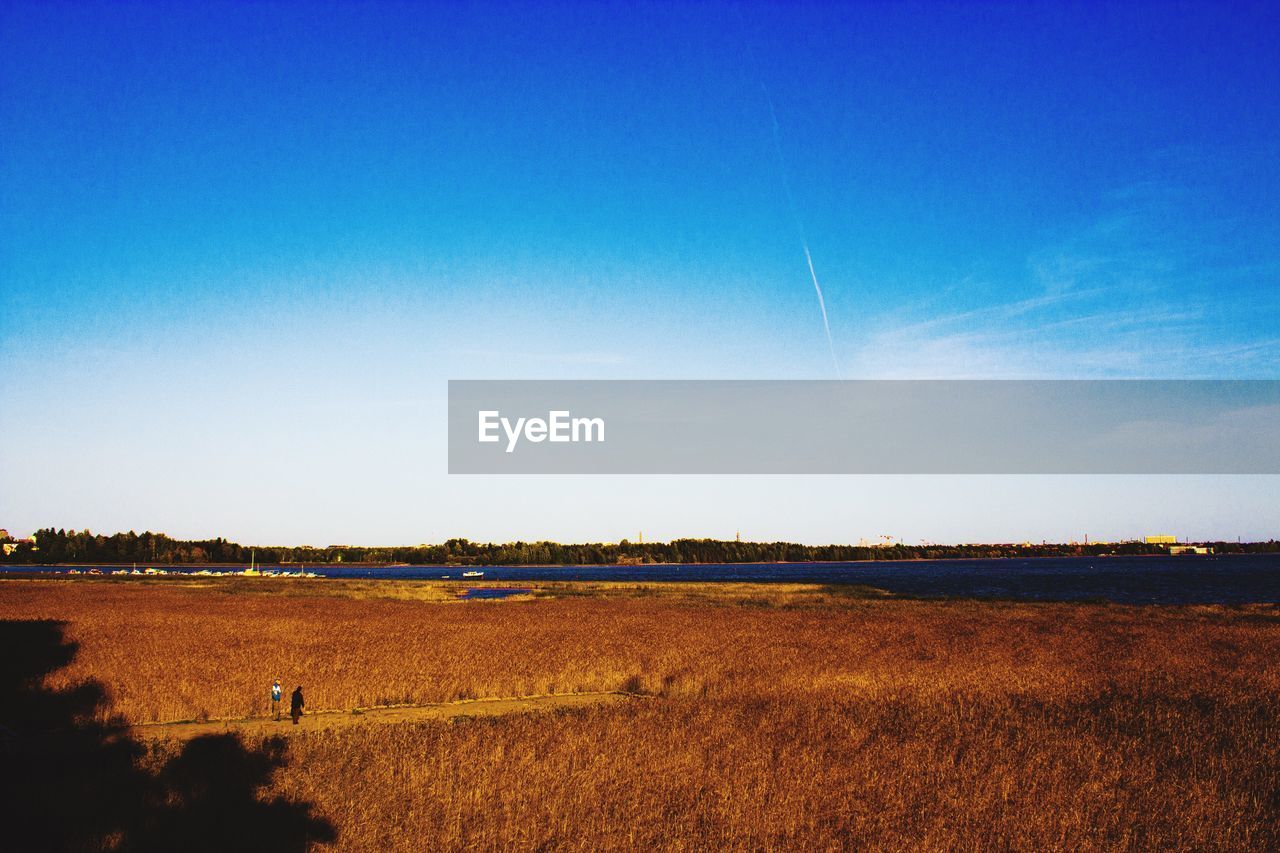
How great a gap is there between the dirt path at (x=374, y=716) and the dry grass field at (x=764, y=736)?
816 mm

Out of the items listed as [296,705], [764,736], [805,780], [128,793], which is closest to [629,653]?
[764,736]

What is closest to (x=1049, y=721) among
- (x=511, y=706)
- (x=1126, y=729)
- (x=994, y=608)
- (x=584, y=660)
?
(x=1126, y=729)

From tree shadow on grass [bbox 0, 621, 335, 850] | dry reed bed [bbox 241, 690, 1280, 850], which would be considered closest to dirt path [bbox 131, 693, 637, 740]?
tree shadow on grass [bbox 0, 621, 335, 850]

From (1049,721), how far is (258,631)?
3026cm

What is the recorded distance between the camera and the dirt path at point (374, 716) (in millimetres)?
15109

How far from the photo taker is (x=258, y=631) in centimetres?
3359

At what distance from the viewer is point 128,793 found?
10656mm

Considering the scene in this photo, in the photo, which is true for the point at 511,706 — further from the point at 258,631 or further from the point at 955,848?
the point at 258,631

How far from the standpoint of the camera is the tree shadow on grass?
920cm

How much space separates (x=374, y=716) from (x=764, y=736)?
330 inches

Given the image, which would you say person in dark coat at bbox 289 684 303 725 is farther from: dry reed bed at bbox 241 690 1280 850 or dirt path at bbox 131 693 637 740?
dry reed bed at bbox 241 690 1280 850

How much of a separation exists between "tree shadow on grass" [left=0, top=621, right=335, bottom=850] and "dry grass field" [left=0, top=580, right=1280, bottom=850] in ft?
1.98

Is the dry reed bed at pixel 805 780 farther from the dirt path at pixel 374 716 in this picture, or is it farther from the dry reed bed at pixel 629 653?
the dry reed bed at pixel 629 653

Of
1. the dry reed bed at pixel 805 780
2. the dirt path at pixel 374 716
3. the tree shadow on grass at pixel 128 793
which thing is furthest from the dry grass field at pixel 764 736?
the dirt path at pixel 374 716
